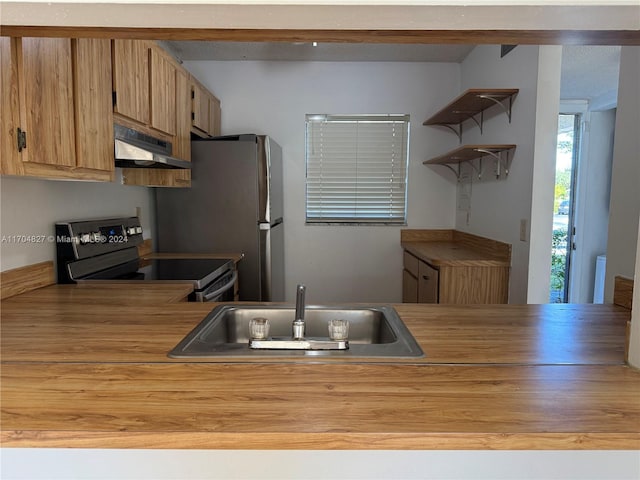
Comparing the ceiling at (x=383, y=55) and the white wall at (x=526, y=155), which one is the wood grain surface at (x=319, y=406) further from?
the ceiling at (x=383, y=55)

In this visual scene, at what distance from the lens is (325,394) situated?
2.77ft

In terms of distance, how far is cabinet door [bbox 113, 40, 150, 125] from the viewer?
189cm

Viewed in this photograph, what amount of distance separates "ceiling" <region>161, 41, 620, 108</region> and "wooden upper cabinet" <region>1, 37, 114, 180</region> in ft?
5.27

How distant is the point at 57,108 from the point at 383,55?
2649mm

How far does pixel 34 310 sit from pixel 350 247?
8.71 feet

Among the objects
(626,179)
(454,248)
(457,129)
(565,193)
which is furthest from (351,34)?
(565,193)

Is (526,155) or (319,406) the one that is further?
(526,155)

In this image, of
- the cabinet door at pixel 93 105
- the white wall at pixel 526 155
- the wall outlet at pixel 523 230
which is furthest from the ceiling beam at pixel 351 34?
the wall outlet at pixel 523 230

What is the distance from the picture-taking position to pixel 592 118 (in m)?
3.70

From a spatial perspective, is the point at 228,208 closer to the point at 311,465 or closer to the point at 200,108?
the point at 200,108

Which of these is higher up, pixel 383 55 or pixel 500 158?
pixel 383 55

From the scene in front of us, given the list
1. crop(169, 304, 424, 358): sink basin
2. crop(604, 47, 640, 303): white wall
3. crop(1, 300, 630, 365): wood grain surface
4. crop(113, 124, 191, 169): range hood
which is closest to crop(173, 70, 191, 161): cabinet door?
crop(113, 124, 191, 169): range hood

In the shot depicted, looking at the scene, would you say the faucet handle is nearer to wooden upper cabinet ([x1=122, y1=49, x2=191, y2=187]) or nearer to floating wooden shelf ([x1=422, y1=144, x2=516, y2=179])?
wooden upper cabinet ([x1=122, y1=49, x2=191, y2=187])

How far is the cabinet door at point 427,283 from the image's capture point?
2.63 meters
